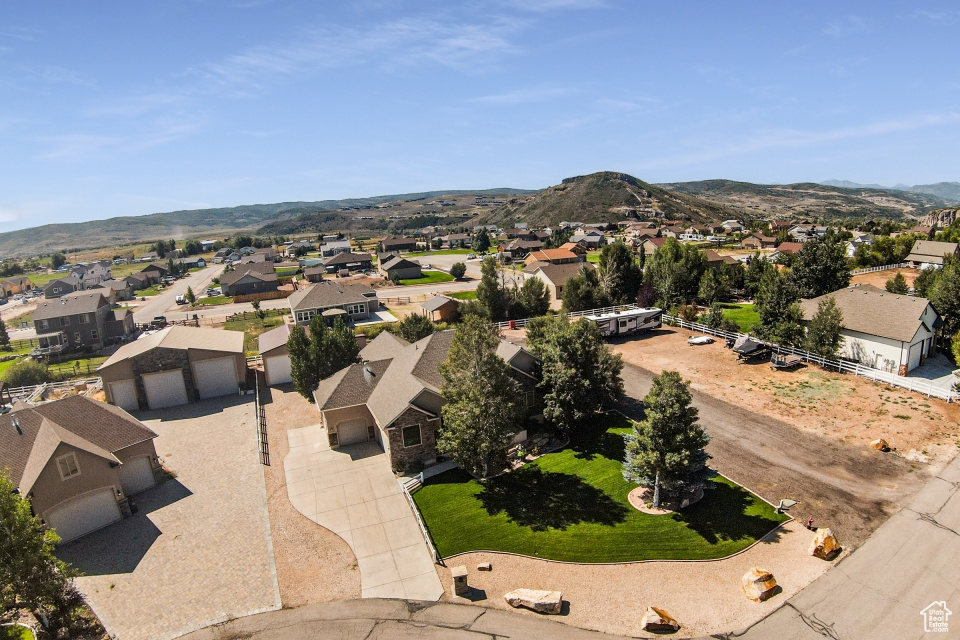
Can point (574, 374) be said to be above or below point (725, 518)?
above

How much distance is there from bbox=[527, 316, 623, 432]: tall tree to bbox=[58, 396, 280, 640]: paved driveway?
16.1 metres

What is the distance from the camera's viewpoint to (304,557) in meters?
20.3

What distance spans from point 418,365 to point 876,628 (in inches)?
886

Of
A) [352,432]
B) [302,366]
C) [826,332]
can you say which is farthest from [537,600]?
Result: [826,332]

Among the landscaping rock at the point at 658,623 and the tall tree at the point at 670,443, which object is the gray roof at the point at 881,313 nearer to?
the tall tree at the point at 670,443

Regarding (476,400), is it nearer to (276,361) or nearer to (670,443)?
(670,443)

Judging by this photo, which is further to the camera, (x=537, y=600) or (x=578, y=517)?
(x=578, y=517)

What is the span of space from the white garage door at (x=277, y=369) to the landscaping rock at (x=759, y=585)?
35.2 meters

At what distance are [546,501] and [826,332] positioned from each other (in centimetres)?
2822

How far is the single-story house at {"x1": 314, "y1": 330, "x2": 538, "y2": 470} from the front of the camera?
86.0 feet

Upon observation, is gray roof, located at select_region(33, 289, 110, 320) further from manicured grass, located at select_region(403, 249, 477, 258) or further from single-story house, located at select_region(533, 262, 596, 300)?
manicured grass, located at select_region(403, 249, 477, 258)

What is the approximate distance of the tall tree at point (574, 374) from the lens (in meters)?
28.3

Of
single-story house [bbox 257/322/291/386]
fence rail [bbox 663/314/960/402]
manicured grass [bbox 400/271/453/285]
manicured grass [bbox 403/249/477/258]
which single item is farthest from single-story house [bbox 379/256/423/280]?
fence rail [bbox 663/314/960/402]

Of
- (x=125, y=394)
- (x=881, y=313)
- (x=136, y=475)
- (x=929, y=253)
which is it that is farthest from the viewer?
(x=929, y=253)
